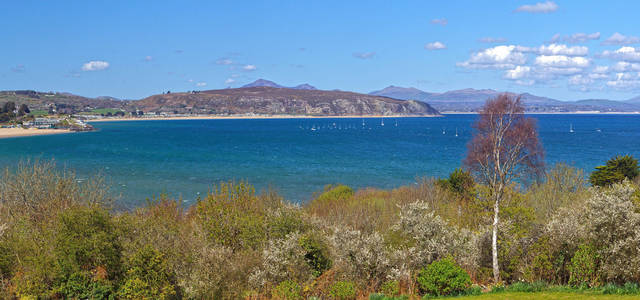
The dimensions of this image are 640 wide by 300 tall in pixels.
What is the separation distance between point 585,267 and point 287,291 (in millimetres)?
10115

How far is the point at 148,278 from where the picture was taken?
559 inches

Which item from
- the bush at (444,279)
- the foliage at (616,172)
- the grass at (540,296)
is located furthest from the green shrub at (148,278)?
the foliage at (616,172)

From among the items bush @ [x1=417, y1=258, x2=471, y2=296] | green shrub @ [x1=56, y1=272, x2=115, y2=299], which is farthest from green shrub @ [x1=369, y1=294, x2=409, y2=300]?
green shrub @ [x1=56, y1=272, x2=115, y2=299]

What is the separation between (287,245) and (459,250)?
611cm

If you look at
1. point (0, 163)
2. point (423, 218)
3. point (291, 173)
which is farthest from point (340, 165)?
point (423, 218)

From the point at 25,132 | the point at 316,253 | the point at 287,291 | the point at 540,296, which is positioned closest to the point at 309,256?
the point at 316,253

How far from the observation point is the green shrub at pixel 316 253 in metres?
15.9

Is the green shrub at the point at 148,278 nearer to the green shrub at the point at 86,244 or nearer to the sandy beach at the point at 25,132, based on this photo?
the green shrub at the point at 86,244

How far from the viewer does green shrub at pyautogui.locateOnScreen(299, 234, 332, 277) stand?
52.2ft

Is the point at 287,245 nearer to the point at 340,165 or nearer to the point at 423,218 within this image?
the point at 423,218

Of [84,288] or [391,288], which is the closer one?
[84,288]

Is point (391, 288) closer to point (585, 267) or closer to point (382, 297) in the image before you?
point (382, 297)

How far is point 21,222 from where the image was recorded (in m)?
17.7

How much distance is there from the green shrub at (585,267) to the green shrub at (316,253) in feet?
27.4
